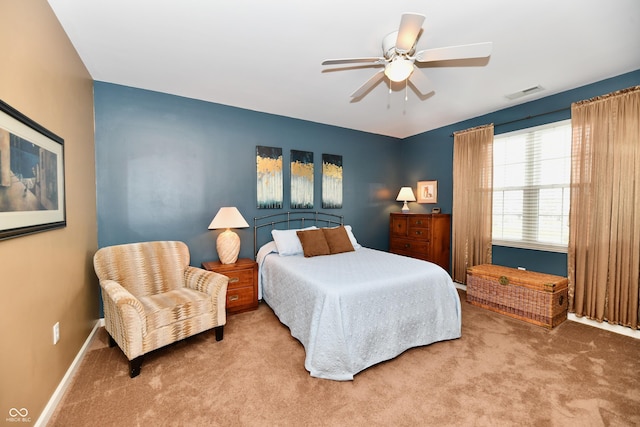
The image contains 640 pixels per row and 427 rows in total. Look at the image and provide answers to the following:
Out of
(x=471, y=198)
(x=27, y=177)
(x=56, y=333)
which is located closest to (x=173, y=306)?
(x=56, y=333)

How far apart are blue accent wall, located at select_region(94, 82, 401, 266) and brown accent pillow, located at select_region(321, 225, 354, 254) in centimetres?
80

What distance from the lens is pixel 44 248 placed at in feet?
5.35

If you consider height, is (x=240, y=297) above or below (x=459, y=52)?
below

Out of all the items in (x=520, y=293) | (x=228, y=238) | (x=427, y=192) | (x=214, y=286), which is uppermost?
(x=427, y=192)

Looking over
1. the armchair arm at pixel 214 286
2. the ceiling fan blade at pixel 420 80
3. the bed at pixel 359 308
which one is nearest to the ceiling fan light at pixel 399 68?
the ceiling fan blade at pixel 420 80

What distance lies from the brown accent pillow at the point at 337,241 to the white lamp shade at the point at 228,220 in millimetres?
1144

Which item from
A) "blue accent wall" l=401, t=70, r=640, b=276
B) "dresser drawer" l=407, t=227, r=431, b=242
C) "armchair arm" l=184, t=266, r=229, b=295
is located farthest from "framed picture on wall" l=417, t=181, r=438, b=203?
"armchair arm" l=184, t=266, r=229, b=295

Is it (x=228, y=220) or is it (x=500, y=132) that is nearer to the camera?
(x=228, y=220)

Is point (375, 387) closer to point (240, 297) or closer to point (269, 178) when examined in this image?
point (240, 297)

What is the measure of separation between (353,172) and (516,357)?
335 cm

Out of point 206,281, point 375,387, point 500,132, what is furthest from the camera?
point 500,132

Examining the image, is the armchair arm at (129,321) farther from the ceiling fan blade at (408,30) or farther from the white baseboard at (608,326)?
the white baseboard at (608,326)

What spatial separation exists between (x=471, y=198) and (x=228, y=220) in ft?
11.8

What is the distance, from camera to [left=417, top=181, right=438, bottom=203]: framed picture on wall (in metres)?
4.61
